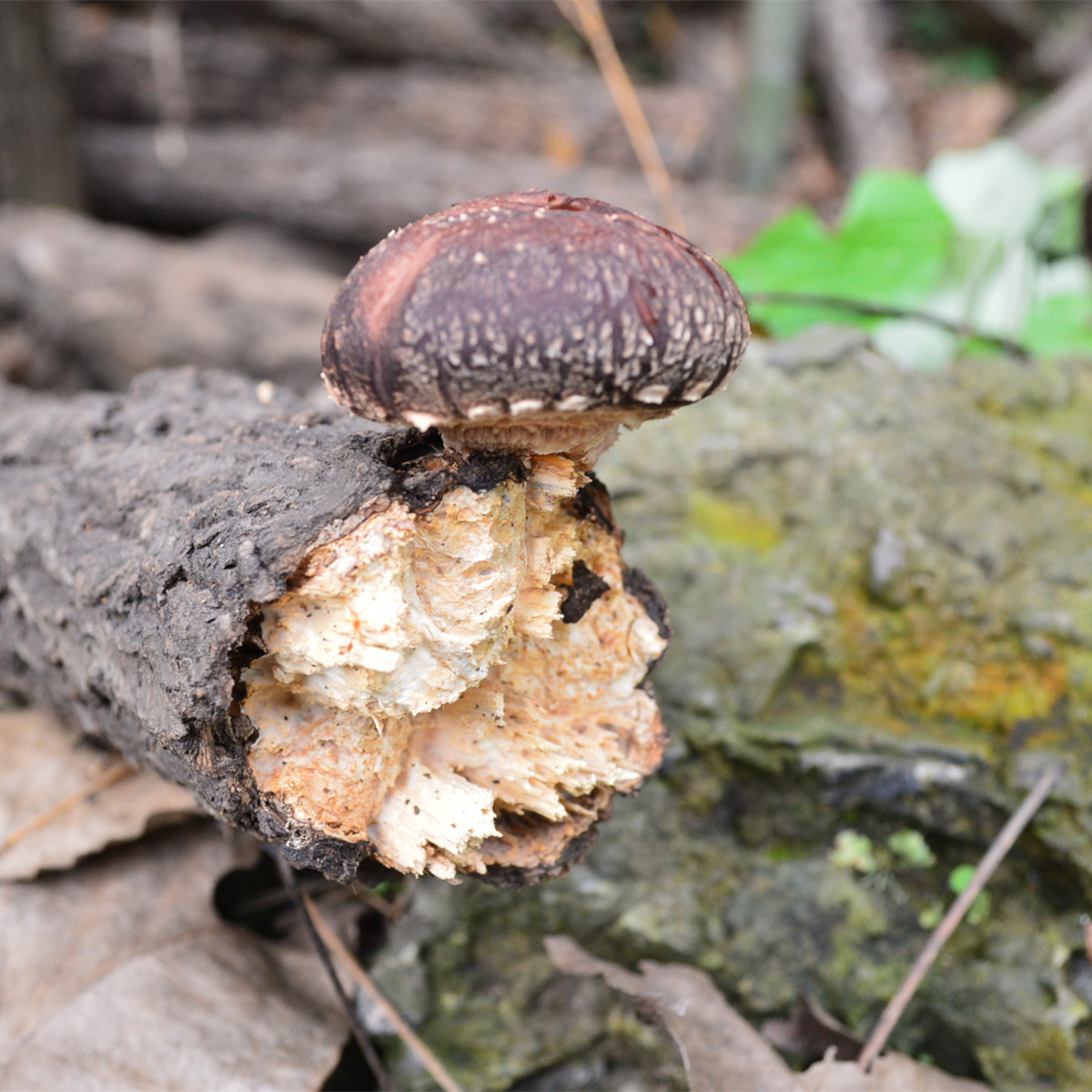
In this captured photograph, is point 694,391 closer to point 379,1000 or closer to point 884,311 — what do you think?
point 379,1000

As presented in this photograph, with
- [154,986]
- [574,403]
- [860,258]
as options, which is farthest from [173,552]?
[860,258]

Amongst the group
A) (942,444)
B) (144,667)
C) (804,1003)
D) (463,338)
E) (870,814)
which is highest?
(463,338)

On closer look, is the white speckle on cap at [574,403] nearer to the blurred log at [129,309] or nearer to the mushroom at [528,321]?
the mushroom at [528,321]

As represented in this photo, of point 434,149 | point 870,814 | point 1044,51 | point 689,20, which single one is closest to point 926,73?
point 1044,51

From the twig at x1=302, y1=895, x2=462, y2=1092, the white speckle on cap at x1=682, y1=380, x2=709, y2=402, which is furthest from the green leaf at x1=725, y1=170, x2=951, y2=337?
the twig at x1=302, y1=895, x2=462, y2=1092

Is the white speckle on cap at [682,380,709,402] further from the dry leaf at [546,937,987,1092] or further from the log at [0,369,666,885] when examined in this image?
the dry leaf at [546,937,987,1092]

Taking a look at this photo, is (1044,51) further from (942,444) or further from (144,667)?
(144,667)
